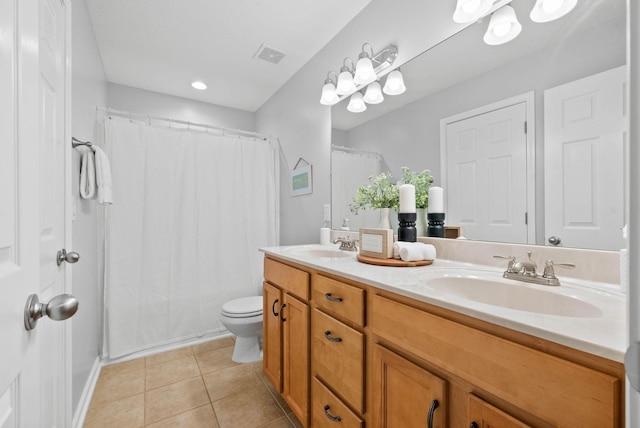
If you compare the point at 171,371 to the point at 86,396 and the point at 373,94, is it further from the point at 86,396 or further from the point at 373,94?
the point at 373,94

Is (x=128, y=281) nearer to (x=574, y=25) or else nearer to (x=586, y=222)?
(x=586, y=222)

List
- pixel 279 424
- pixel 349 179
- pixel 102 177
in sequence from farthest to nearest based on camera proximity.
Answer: pixel 349 179 → pixel 102 177 → pixel 279 424

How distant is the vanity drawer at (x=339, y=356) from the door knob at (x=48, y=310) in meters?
0.78

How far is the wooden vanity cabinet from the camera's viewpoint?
1.28m

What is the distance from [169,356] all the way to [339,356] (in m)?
1.77

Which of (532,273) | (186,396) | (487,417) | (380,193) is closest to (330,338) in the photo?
(487,417)

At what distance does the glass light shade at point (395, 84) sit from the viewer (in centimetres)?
154

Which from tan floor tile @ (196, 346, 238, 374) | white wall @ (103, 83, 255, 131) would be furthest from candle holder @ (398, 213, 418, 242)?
white wall @ (103, 83, 255, 131)

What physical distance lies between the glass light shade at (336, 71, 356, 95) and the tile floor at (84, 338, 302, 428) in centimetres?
196


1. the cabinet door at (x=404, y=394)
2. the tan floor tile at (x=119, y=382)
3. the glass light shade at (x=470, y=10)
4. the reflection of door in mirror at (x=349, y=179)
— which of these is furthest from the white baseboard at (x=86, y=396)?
the glass light shade at (x=470, y=10)

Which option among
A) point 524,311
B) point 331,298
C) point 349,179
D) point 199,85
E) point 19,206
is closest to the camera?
point 19,206

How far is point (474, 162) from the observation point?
4.01 ft

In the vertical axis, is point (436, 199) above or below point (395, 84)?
below

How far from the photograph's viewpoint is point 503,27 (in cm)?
111
